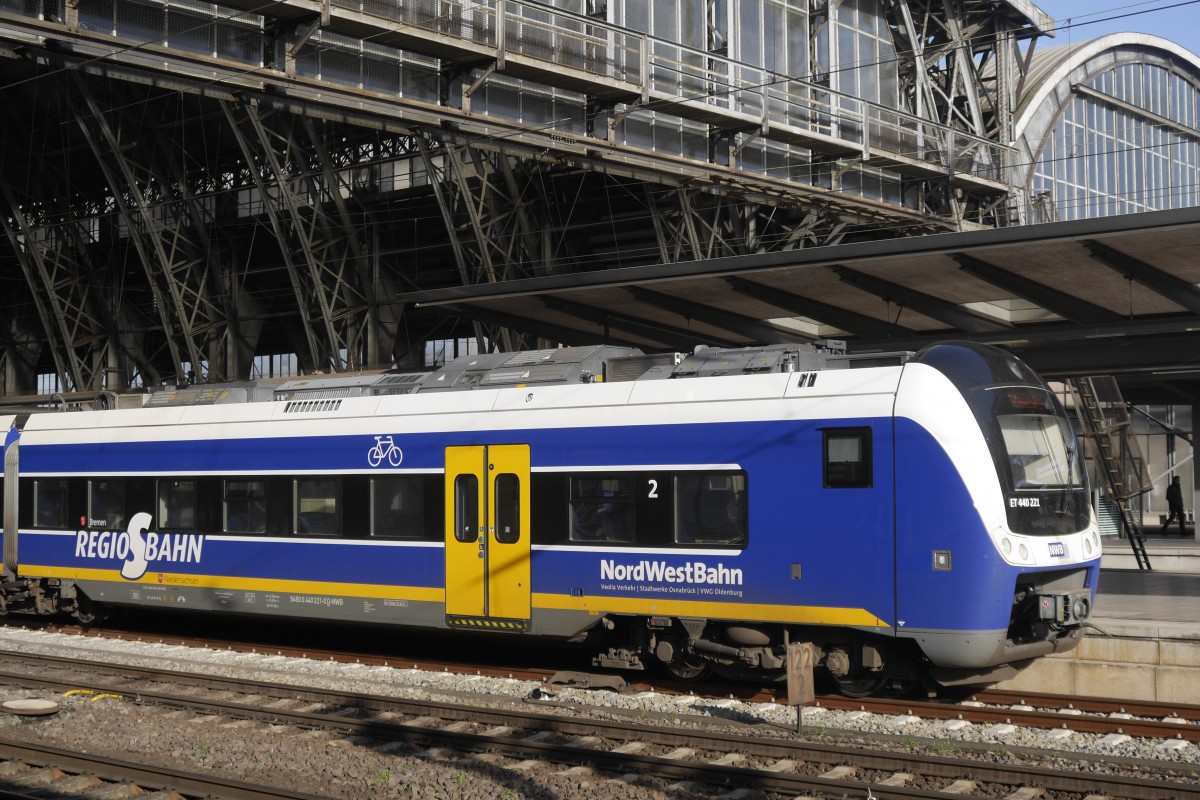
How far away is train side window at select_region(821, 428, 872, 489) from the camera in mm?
11523

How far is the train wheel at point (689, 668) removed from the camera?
12.7 metres

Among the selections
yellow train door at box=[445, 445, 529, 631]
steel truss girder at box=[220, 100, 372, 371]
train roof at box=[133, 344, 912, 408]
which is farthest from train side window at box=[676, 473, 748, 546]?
steel truss girder at box=[220, 100, 372, 371]

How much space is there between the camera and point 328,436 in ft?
49.3

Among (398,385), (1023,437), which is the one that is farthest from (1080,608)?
(398,385)

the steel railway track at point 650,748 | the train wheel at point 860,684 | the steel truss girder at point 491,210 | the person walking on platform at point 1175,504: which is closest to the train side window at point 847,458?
the train wheel at point 860,684

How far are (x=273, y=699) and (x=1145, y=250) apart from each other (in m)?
10.8

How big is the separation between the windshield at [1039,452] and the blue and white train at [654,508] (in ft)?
0.10

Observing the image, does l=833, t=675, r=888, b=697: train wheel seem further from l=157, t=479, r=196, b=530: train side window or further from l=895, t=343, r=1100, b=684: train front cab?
l=157, t=479, r=196, b=530: train side window

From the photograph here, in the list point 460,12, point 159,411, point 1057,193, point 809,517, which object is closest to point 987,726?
point 809,517

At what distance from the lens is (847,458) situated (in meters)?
11.6

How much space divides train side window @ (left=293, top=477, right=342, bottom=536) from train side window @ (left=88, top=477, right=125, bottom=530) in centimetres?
331

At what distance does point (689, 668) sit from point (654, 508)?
167cm

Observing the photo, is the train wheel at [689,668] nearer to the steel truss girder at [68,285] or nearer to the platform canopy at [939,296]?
the platform canopy at [939,296]

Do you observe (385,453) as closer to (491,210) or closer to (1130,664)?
(1130,664)
